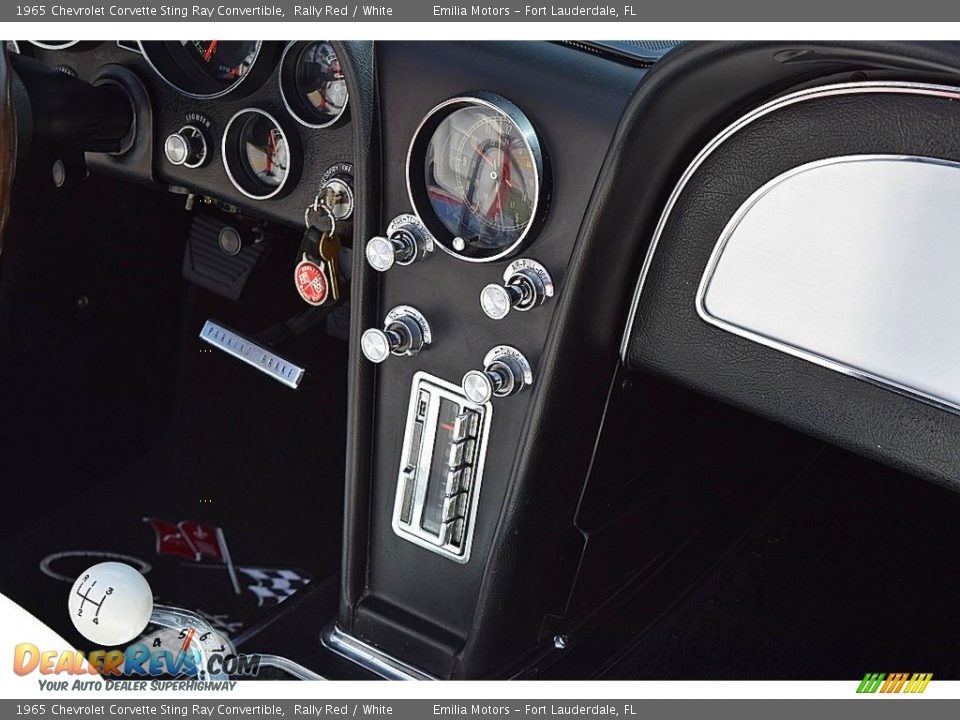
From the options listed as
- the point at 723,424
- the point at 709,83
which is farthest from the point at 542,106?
the point at 723,424

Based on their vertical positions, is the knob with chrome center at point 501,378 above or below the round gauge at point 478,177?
below

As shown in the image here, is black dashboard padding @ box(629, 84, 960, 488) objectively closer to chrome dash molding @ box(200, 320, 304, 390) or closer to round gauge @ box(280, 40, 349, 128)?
round gauge @ box(280, 40, 349, 128)

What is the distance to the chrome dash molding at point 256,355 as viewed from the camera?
195cm

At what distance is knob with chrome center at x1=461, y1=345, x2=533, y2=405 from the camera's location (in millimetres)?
1429

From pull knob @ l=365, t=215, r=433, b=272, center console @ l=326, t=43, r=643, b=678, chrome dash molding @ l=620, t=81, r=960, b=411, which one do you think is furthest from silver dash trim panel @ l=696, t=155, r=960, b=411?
pull knob @ l=365, t=215, r=433, b=272

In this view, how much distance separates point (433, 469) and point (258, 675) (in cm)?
43

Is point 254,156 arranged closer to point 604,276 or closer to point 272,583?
point 604,276

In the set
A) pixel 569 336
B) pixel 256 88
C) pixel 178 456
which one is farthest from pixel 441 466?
pixel 178 456

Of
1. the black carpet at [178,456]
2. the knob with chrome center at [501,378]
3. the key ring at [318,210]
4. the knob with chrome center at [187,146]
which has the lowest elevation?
the black carpet at [178,456]

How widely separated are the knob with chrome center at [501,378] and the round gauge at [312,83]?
1.66ft

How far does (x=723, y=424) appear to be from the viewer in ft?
6.27

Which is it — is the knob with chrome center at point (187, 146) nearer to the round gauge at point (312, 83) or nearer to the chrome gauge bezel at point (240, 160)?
the chrome gauge bezel at point (240, 160)

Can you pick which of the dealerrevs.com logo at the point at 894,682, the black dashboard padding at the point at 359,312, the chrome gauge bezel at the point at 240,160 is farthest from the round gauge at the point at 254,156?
the dealerrevs.com logo at the point at 894,682

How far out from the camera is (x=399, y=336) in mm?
1509
